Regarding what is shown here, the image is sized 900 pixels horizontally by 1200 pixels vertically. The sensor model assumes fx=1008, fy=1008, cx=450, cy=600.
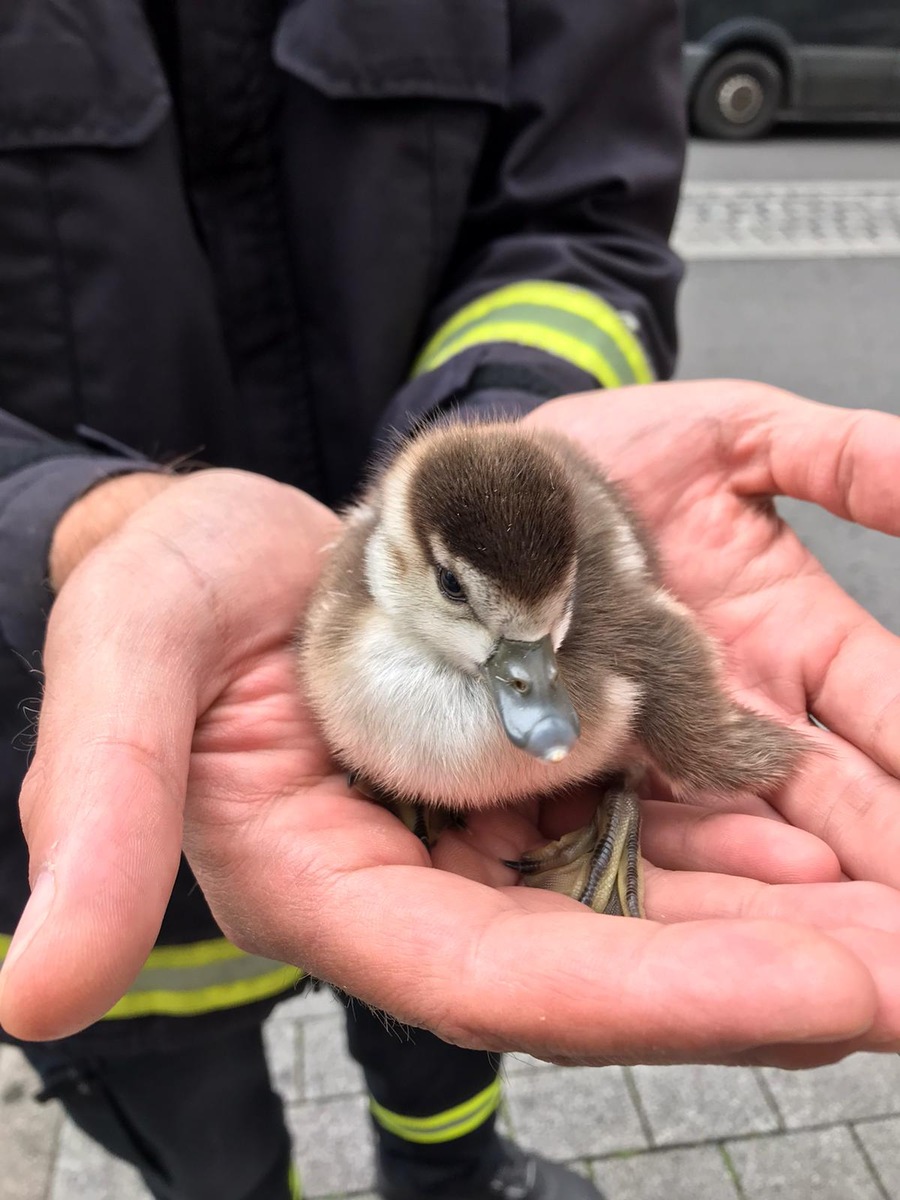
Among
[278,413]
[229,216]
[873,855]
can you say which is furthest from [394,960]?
[229,216]

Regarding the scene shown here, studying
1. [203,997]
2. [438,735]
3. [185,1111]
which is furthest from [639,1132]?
[438,735]

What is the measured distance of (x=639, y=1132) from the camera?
2350 mm

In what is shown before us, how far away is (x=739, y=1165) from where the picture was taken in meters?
2.27

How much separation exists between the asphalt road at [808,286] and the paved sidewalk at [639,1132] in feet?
6.15

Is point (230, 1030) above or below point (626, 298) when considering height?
below

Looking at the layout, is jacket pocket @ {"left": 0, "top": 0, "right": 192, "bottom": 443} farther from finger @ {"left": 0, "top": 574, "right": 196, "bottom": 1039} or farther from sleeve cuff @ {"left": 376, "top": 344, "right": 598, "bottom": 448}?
finger @ {"left": 0, "top": 574, "right": 196, "bottom": 1039}

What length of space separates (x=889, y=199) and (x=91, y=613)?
7.51m

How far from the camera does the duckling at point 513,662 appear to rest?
1.24 m

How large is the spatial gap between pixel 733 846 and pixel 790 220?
21.2 ft

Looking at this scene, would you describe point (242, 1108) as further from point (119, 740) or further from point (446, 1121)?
point (119, 740)

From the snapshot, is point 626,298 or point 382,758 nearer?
point 382,758

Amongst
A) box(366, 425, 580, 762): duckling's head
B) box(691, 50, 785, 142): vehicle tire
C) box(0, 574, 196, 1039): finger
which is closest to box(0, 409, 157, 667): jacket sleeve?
box(0, 574, 196, 1039): finger

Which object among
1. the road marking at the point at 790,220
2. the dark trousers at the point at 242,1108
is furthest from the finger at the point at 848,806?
the road marking at the point at 790,220

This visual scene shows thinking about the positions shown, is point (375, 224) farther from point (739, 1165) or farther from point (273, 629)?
point (739, 1165)
